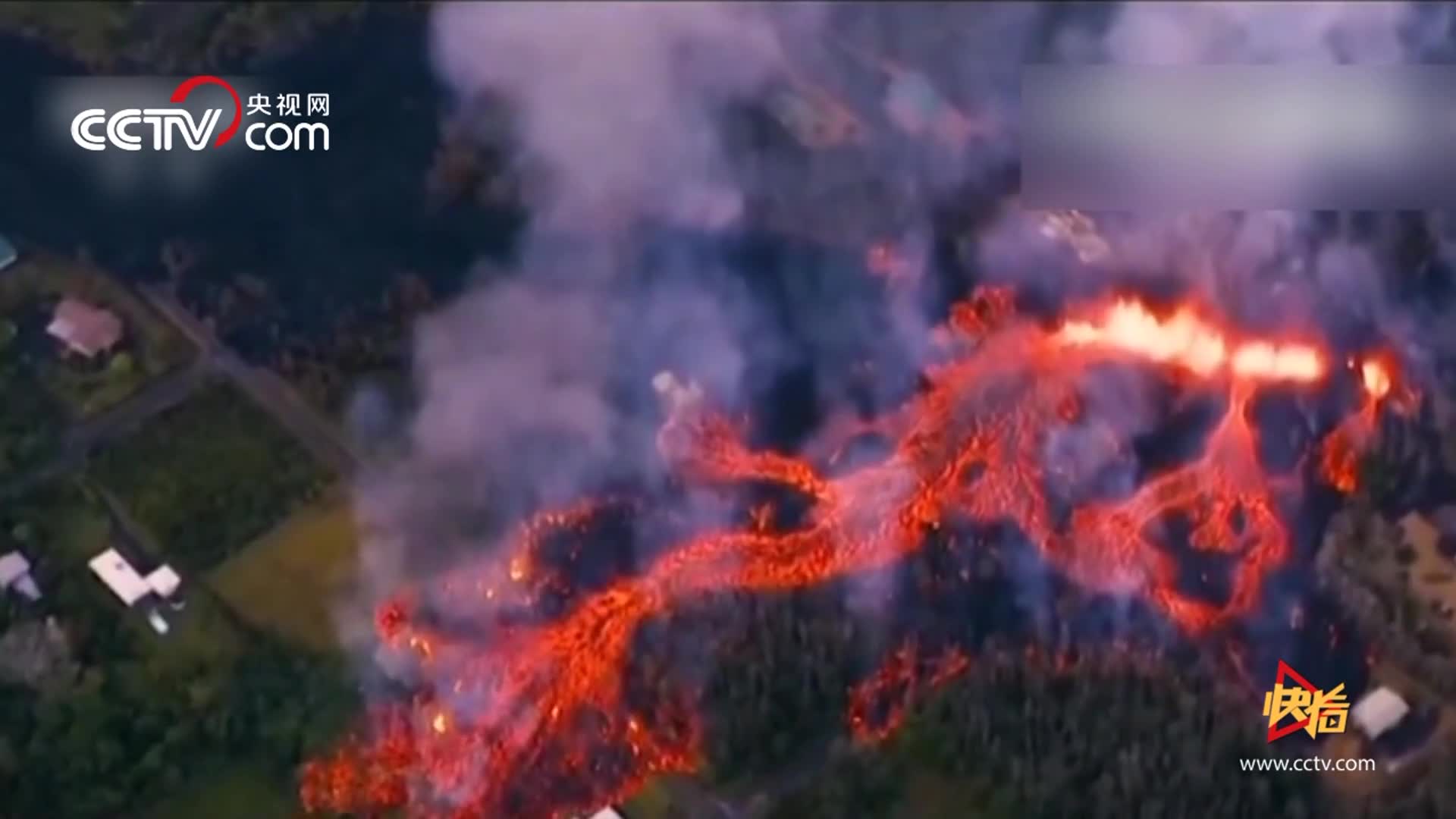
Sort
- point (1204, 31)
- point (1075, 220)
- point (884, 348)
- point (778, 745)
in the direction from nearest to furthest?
point (778, 745) → point (884, 348) → point (1075, 220) → point (1204, 31)

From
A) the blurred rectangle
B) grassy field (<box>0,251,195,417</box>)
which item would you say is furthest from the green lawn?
the blurred rectangle

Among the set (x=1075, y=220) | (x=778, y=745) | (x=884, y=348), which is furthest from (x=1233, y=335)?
(x=778, y=745)

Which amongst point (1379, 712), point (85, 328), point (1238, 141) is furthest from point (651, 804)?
point (1238, 141)

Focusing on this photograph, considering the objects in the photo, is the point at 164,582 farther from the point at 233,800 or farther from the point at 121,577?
the point at 233,800

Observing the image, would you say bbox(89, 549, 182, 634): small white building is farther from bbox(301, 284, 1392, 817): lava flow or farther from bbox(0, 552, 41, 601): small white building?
bbox(301, 284, 1392, 817): lava flow

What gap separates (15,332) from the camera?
30281 millimetres

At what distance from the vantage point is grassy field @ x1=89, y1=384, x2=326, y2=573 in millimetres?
27516

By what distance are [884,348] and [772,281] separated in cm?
233

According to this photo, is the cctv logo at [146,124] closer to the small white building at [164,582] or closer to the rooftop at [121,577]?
the rooftop at [121,577]

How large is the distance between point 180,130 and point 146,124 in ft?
1.92

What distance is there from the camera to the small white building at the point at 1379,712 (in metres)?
25.5

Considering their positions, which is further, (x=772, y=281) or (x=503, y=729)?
(x=772, y=281)

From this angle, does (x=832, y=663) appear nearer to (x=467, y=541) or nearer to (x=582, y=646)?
(x=582, y=646)

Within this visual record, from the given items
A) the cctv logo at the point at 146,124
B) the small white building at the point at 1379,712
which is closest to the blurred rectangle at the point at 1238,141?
the small white building at the point at 1379,712
